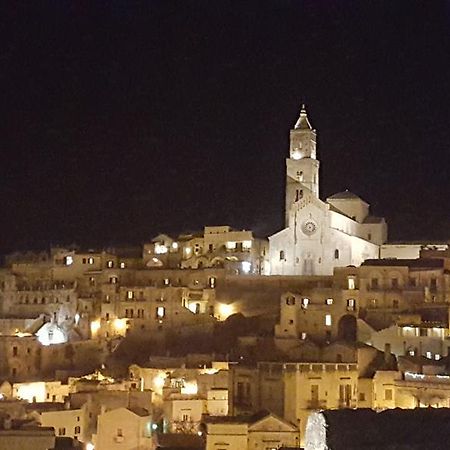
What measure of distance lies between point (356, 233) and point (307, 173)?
15.5 ft

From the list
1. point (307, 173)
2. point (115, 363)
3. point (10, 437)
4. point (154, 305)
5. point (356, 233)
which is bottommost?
point (10, 437)

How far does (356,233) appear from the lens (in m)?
50.9

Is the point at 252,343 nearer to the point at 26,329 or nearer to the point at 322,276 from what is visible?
the point at 322,276

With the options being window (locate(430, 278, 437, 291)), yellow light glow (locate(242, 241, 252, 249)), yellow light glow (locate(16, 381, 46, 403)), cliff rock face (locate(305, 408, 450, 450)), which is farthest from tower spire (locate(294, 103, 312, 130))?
cliff rock face (locate(305, 408, 450, 450))

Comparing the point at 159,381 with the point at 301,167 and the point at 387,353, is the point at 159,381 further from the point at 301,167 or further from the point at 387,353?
the point at 301,167

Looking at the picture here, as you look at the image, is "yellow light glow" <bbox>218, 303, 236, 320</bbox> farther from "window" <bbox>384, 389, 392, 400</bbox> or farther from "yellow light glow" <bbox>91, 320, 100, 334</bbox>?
"window" <bbox>384, 389, 392, 400</bbox>

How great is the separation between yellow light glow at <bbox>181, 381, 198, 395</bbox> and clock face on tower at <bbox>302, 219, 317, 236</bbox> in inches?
611

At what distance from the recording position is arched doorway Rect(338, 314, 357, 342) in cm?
3825

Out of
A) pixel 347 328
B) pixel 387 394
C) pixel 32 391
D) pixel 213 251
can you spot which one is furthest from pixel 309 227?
pixel 32 391

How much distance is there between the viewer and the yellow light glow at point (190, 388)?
33.5 m

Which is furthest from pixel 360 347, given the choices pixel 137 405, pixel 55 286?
pixel 55 286

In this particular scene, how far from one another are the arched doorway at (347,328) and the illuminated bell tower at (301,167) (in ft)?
35.6

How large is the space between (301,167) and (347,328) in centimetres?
1532

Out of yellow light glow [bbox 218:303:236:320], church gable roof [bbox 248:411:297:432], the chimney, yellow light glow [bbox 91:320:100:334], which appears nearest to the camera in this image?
church gable roof [bbox 248:411:297:432]
